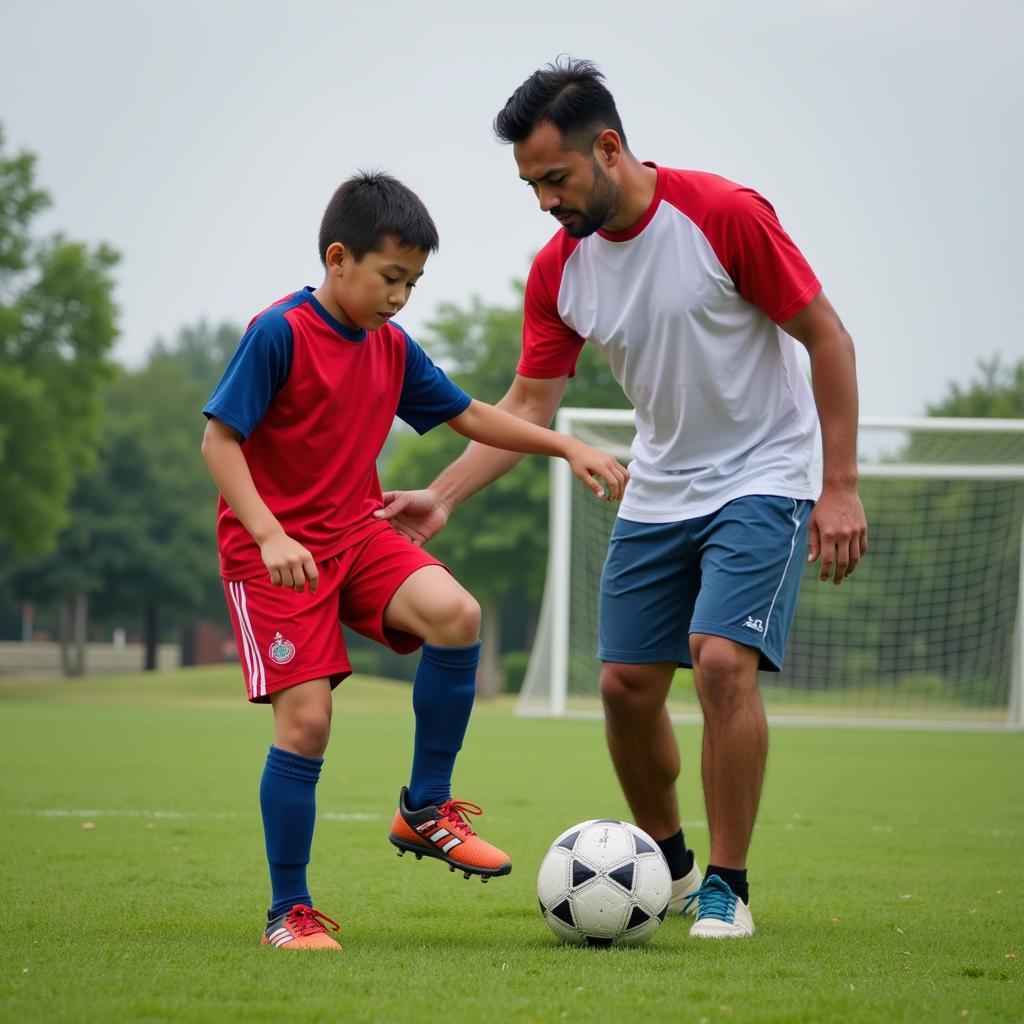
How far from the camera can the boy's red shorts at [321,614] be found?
13.2ft

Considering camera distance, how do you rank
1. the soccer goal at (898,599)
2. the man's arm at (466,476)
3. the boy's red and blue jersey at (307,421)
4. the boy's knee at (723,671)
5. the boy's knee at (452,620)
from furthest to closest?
1. the soccer goal at (898,599)
2. the man's arm at (466,476)
3. the boy's knee at (723,671)
4. the boy's knee at (452,620)
5. the boy's red and blue jersey at (307,421)

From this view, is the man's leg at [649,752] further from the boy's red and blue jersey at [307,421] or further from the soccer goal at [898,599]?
the soccer goal at [898,599]

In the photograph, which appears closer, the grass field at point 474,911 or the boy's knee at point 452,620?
the grass field at point 474,911

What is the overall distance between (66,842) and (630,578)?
3005 millimetres

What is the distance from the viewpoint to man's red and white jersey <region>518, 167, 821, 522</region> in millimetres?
4434

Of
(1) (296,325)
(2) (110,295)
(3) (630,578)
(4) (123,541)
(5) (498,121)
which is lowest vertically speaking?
(4) (123,541)

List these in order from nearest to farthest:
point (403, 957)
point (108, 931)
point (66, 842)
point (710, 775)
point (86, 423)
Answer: point (403, 957) → point (108, 931) → point (710, 775) → point (66, 842) → point (86, 423)

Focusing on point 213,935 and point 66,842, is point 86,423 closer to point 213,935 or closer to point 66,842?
point 66,842

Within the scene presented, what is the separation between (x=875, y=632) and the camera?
2798 cm

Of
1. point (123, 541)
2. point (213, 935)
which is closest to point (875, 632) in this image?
point (213, 935)

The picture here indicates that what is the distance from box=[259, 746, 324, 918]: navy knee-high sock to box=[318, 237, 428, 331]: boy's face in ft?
4.26

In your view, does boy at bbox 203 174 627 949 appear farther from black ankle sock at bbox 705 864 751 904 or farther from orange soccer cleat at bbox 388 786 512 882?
black ankle sock at bbox 705 864 751 904

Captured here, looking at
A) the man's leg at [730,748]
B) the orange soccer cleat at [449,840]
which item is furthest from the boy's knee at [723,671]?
the orange soccer cleat at [449,840]

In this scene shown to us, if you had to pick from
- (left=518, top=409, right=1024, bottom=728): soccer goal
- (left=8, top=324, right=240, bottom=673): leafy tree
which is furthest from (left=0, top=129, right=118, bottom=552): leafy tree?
(left=518, top=409, right=1024, bottom=728): soccer goal
